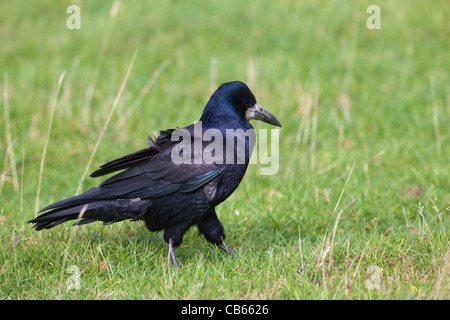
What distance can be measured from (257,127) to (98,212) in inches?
132

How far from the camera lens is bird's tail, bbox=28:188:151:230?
3.85 meters

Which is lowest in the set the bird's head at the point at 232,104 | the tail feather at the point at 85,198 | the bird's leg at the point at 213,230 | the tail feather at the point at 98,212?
the bird's leg at the point at 213,230

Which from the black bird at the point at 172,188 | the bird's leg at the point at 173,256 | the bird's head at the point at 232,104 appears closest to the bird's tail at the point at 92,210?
the black bird at the point at 172,188

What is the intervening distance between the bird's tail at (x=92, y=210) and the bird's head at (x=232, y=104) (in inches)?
31.2

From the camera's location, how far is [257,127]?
6.95 meters

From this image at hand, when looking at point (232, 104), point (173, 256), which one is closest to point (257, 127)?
point (232, 104)

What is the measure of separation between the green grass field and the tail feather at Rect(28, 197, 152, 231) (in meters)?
0.15

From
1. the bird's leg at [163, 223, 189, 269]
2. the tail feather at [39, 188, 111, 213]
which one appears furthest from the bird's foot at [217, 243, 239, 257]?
the tail feather at [39, 188, 111, 213]

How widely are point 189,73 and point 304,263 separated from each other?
191 inches

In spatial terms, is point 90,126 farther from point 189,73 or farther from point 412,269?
point 412,269

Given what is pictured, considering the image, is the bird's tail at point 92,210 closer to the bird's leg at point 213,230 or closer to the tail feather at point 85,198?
the tail feather at point 85,198

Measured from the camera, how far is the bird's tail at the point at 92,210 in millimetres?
3852

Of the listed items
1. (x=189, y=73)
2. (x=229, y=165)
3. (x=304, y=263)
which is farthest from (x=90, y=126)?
(x=304, y=263)

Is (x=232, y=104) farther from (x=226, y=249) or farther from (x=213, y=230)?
(x=226, y=249)
